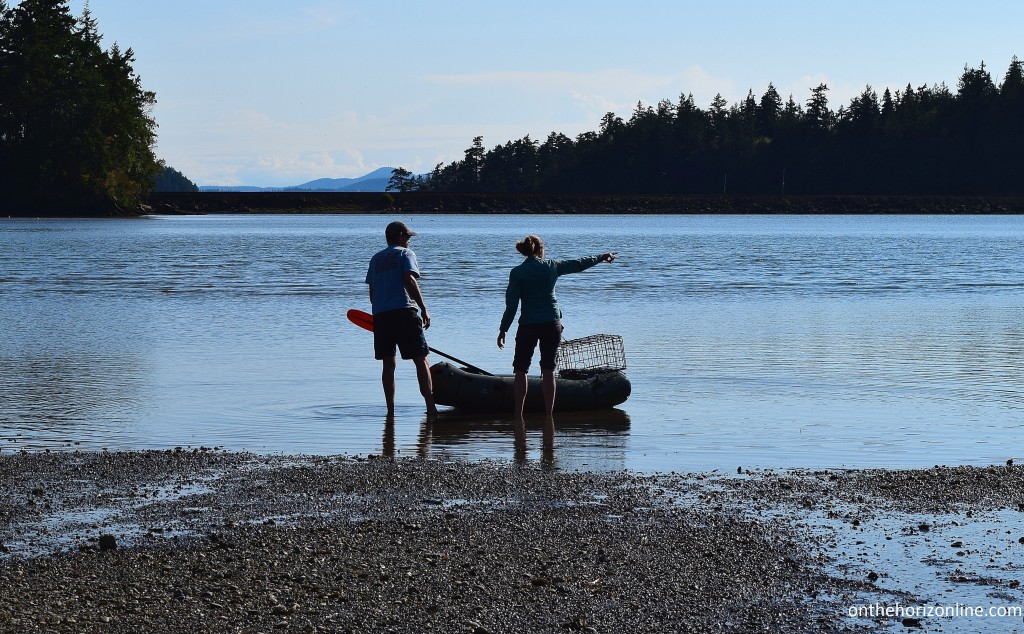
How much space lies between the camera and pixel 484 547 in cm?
686

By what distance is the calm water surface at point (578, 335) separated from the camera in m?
10.7

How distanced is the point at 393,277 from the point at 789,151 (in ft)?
560

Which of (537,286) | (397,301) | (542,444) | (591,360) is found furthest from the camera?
(591,360)

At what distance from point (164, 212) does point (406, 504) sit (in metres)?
132

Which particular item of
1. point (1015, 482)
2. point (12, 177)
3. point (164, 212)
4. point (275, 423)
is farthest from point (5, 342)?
point (164, 212)

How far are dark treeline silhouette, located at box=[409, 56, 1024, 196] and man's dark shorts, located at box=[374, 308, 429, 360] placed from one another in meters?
160

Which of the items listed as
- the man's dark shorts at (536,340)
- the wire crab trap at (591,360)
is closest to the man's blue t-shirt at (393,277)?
the man's dark shorts at (536,340)

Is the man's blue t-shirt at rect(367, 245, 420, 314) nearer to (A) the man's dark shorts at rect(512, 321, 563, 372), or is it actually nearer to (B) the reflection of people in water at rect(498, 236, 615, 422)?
(B) the reflection of people in water at rect(498, 236, 615, 422)

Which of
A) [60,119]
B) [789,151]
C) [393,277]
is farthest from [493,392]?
[789,151]

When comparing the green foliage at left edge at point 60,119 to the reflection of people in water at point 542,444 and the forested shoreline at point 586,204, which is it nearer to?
the forested shoreline at point 586,204

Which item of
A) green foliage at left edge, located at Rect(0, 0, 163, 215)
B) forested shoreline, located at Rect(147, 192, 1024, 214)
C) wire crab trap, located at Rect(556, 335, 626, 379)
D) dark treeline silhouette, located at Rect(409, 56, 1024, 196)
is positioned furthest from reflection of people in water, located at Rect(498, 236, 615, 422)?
→ dark treeline silhouette, located at Rect(409, 56, 1024, 196)

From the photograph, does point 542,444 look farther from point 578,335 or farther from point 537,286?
point 578,335

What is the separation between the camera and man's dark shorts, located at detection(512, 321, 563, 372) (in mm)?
11695

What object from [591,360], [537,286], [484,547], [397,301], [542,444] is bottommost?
[542,444]
